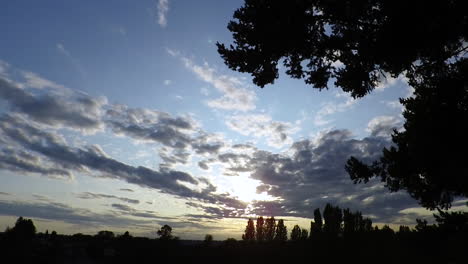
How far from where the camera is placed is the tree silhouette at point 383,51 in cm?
997

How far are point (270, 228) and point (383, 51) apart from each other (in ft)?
468

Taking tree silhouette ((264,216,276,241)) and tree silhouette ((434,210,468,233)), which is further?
tree silhouette ((264,216,276,241))

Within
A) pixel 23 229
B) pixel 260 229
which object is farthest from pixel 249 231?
pixel 23 229

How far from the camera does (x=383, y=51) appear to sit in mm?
10422

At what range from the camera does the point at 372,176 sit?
50.0ft

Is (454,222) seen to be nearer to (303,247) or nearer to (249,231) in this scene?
(303,247)

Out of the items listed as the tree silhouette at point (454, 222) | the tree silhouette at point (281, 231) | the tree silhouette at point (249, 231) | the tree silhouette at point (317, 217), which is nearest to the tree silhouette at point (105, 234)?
the tree silhouette at point (249, 231)

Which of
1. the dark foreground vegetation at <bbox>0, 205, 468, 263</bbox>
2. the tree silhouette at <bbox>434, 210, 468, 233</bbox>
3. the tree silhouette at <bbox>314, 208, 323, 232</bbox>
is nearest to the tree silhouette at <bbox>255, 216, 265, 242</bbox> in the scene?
the dark foreground vegetation at <bbox>0, 205, 468, 263</bbox>

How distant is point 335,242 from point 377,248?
10193mm

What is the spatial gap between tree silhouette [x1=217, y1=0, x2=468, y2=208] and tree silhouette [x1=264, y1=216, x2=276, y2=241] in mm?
136155

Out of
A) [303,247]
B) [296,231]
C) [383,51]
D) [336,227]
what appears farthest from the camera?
[296,231]

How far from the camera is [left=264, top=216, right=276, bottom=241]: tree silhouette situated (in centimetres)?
14238

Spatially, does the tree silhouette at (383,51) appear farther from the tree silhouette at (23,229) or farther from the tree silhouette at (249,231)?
the tree silhouette at (249,231)

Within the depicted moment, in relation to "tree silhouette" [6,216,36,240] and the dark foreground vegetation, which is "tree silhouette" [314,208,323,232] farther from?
"tree silhouette" [6,216,36,240]
